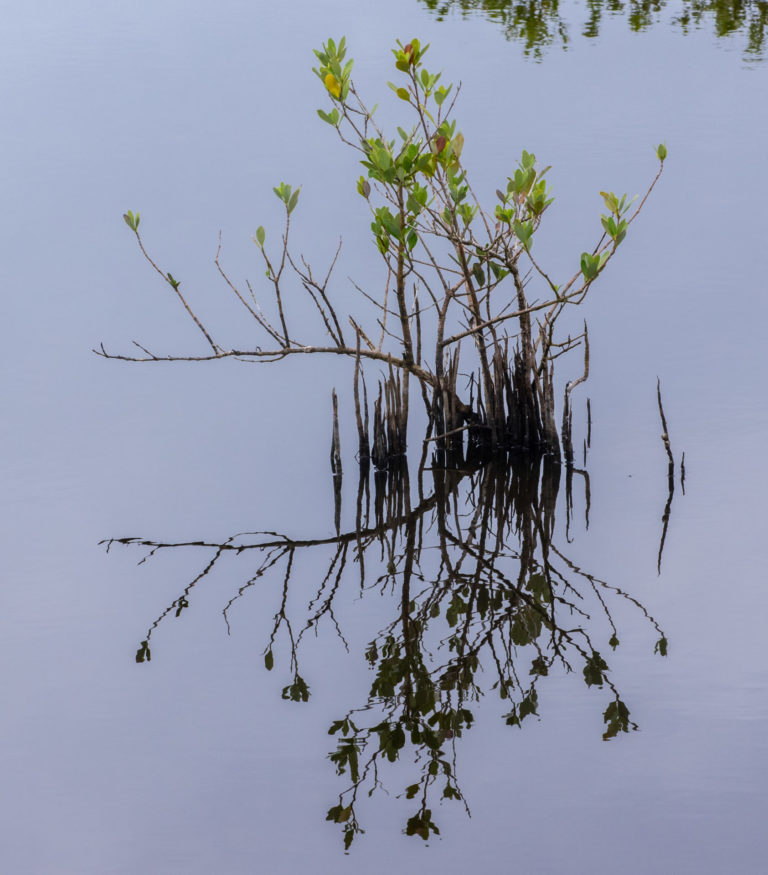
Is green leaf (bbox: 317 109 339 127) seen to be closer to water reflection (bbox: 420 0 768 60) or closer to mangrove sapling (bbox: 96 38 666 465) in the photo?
mangrove sapling (bbox: 96 38 666 465)

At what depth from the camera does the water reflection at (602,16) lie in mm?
Result: 13109

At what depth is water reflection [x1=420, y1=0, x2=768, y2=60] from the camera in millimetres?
13109

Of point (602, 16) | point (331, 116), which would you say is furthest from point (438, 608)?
point (602, 16)

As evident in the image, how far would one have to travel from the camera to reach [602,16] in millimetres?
13766

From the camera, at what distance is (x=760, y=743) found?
11.8 feet

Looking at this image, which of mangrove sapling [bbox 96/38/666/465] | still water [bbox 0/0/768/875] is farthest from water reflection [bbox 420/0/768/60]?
mangrove sapling [bbox 96/38/666/465]

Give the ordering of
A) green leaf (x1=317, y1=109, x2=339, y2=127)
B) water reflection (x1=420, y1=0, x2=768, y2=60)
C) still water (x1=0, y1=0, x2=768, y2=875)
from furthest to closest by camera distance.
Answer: water reflection (x1=420, y1=0, x2=768, y2=60) → green leaf (x1=317, y1=109, x2=339, y2=127) → still water (x1=0, y1=0, x2=768, y2=875)

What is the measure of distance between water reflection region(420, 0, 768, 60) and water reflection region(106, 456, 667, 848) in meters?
8.35

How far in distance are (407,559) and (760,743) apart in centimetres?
187

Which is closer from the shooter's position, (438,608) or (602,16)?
(438,608)

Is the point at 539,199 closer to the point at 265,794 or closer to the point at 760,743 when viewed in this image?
the point at 760,743

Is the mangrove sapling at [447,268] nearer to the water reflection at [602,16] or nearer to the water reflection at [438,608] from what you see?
the water reflection at [438,608]

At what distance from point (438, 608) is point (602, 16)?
35.8 ft

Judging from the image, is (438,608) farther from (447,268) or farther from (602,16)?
(602,16)
